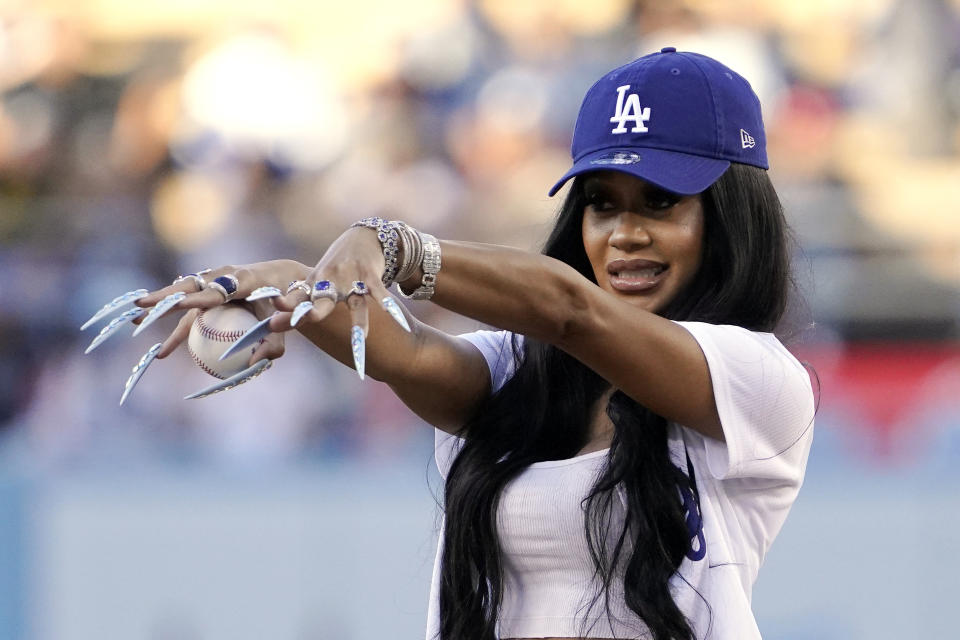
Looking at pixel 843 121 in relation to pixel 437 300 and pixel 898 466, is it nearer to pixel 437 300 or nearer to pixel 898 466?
pixel 898 466

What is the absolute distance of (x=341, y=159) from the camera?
21.5 feet

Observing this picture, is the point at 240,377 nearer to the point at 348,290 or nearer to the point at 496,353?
the point at 348,290

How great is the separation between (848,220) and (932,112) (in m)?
0.97

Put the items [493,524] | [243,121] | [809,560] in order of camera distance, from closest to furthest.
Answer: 1. [493,524]
2. [809,560]
3. [243,121]

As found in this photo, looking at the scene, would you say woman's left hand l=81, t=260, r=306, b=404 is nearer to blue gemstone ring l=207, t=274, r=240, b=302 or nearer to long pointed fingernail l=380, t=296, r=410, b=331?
blue gemstone ring l=207, t=274, r=240, b=302

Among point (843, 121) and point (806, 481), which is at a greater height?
point (843, 121)

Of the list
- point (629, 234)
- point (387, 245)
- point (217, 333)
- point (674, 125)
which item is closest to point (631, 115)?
point (674, 125)

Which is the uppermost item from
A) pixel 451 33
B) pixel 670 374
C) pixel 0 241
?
pixel 451 33

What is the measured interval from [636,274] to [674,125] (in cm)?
25

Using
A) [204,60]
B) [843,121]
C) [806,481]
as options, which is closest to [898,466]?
[806,481]

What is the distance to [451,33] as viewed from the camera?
690 centimetres

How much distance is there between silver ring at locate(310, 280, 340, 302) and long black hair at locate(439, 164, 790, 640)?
635 millimetres

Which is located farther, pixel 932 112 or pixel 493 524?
pixel 932 112

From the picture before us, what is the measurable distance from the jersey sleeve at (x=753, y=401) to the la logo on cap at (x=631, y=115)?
0.34 m
